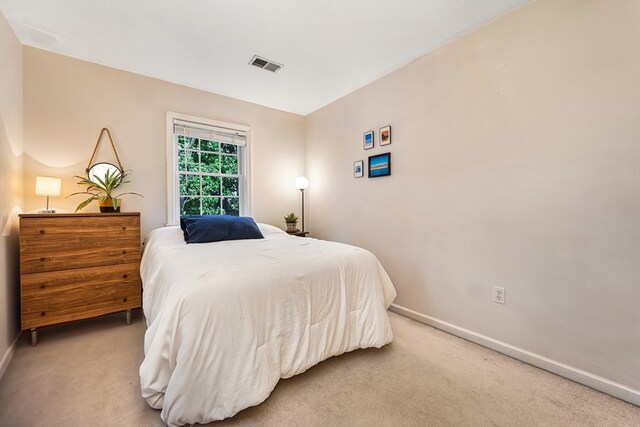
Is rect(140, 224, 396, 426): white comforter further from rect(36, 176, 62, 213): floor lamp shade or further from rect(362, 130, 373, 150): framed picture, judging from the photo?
rect(362, 130, 373, 150): framed picture

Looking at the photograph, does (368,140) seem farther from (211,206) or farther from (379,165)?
(211,206)

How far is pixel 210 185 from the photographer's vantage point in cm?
341

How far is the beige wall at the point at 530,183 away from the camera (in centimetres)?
151

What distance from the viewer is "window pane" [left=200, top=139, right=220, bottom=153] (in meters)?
3.33

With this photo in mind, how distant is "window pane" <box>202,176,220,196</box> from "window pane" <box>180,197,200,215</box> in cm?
14

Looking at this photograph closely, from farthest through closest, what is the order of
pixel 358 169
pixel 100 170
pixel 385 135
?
pixel 358 169 → pixel 385 135 → pixel 100 170

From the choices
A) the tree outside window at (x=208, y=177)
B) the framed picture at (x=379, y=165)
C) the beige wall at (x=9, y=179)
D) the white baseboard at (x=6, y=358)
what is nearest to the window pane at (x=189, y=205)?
the tree outside window at (x=208, y=177)

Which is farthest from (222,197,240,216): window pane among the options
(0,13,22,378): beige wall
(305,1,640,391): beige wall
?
(305,1,640,391): beige wall

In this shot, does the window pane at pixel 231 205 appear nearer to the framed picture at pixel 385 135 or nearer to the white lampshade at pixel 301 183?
the white lampshade at pixel 301 183

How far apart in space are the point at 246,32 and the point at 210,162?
66.8 inches

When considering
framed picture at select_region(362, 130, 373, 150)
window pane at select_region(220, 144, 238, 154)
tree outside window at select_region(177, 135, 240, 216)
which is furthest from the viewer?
window pane at select_region(220, 144, 238, 154)

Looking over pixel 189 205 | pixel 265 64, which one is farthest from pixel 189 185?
pixel 265 64

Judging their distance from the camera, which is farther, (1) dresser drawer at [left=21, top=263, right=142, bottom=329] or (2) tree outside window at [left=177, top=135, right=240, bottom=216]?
(2) tree outside window at [left=177, top=135, right=240, bottom=216]

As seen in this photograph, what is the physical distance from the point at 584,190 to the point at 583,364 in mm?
1060
